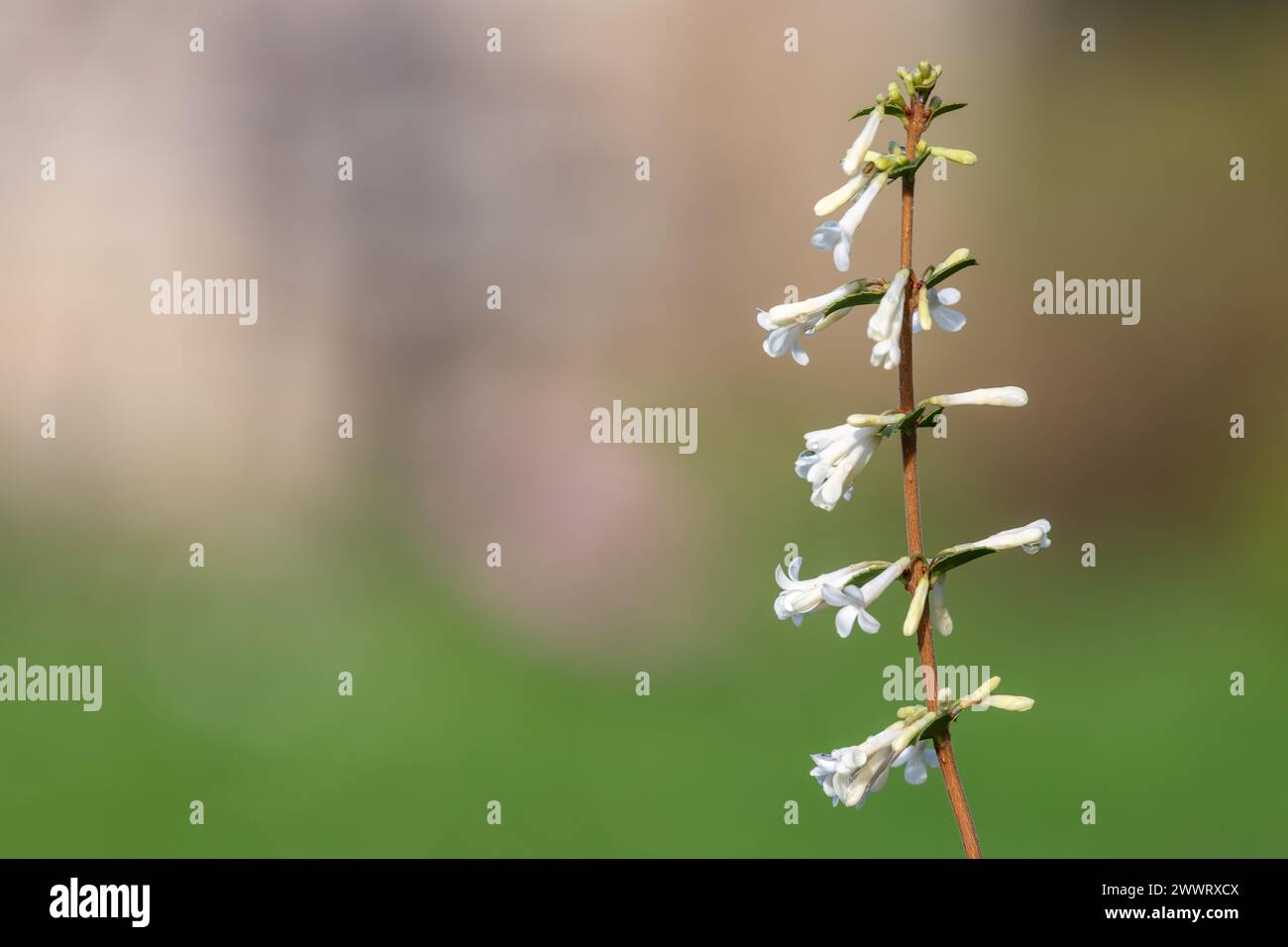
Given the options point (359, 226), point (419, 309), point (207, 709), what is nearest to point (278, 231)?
point (359, 226)

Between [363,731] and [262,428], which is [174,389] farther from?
[363,731]

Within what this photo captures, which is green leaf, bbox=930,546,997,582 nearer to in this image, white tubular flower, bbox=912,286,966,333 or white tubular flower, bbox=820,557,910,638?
white tubular flower, bbox=820,557,910,638

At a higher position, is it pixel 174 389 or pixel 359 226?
pixel 359 226

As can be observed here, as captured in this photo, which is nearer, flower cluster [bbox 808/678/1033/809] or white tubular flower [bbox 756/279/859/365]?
flower cluster [bbox 808/678/1033/809]
